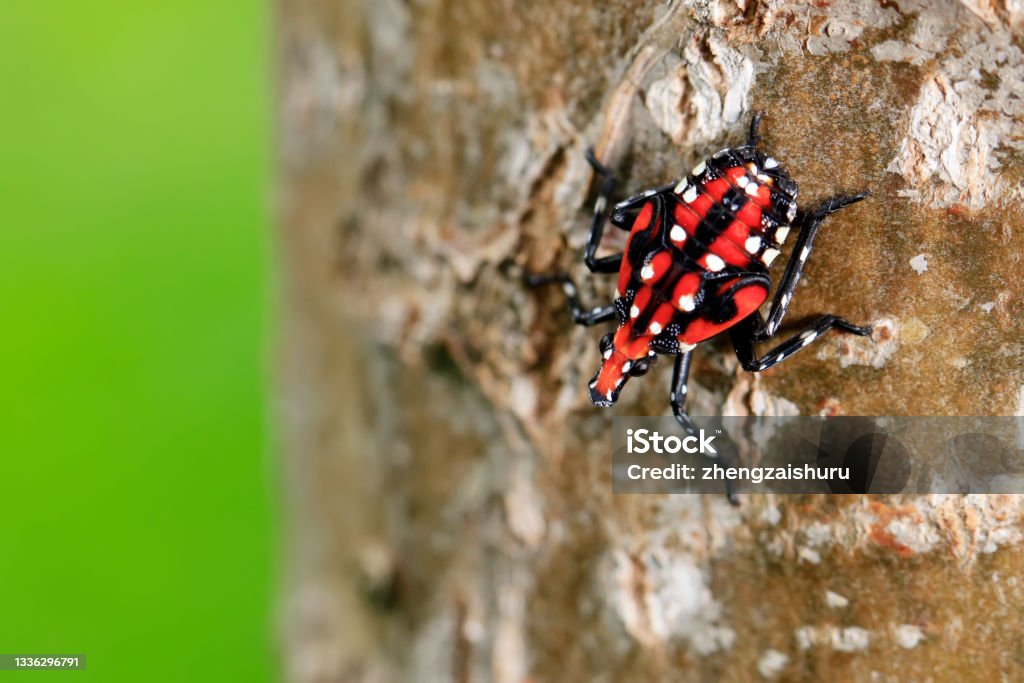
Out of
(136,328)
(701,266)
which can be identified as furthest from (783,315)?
(136,328)

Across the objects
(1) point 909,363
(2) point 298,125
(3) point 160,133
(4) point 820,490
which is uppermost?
(3) point 160,133

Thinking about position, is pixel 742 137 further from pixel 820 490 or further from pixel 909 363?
pixel 820 490

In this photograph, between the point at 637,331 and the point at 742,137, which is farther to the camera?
the point at 637,331

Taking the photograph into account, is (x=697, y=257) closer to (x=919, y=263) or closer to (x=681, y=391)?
(x=681, y=391)

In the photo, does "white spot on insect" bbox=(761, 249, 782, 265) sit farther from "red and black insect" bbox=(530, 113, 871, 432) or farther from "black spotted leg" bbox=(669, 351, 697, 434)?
"black spotted leg" bbox=(669, 351, 697, 434)

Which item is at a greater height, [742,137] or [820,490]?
[742,137]

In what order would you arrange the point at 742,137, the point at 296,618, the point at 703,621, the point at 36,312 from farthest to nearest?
the point at 36,312, the point at 296,618, the point at 703,621, the point at 742,137

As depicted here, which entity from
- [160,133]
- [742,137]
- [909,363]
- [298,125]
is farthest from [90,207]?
[909,363]

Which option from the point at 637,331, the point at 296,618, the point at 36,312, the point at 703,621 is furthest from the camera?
the point at 36,312
